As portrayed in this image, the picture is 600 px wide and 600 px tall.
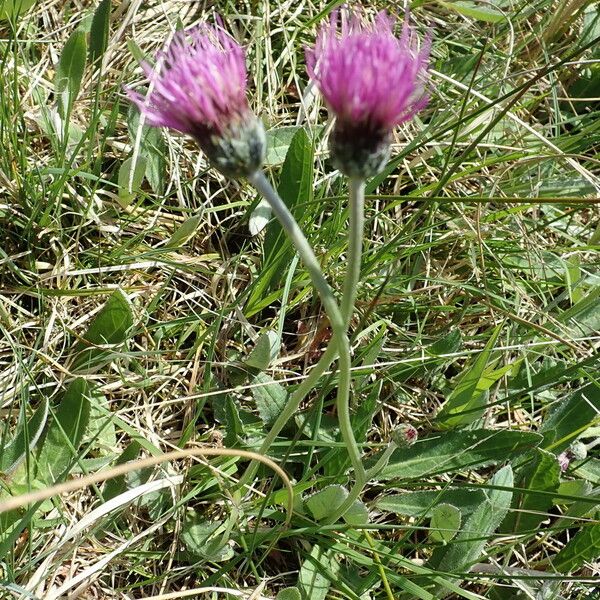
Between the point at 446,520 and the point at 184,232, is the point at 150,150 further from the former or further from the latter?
the point at 446,520

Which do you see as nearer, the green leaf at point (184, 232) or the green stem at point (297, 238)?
the green stem at point (297, 238)

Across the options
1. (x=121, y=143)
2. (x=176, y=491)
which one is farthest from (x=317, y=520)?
(x=121, y=143)

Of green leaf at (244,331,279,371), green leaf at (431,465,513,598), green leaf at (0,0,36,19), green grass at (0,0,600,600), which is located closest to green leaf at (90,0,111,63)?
green grass at (0,0,600,600)

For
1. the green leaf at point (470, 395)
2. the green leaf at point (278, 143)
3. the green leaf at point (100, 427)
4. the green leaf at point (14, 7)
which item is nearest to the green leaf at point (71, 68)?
the green leaf at point (14, 7)

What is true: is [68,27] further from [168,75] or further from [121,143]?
[168,75]

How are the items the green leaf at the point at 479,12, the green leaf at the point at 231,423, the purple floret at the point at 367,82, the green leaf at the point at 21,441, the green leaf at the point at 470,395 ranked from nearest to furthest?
the purple floret at the point at 367,82 → the green leaf at the point at 21,441 → the green leaf at the point at 231,423 → the green leaf at the point at 470,395 → the green leaf at the point at 479,12

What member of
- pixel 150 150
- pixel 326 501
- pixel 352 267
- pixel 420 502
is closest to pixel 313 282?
pixel 352 267

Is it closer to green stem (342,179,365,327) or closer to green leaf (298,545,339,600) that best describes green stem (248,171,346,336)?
green stem (342,179,365,327)

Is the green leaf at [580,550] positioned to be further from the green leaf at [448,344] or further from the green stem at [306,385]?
the green stem at [306,385]
